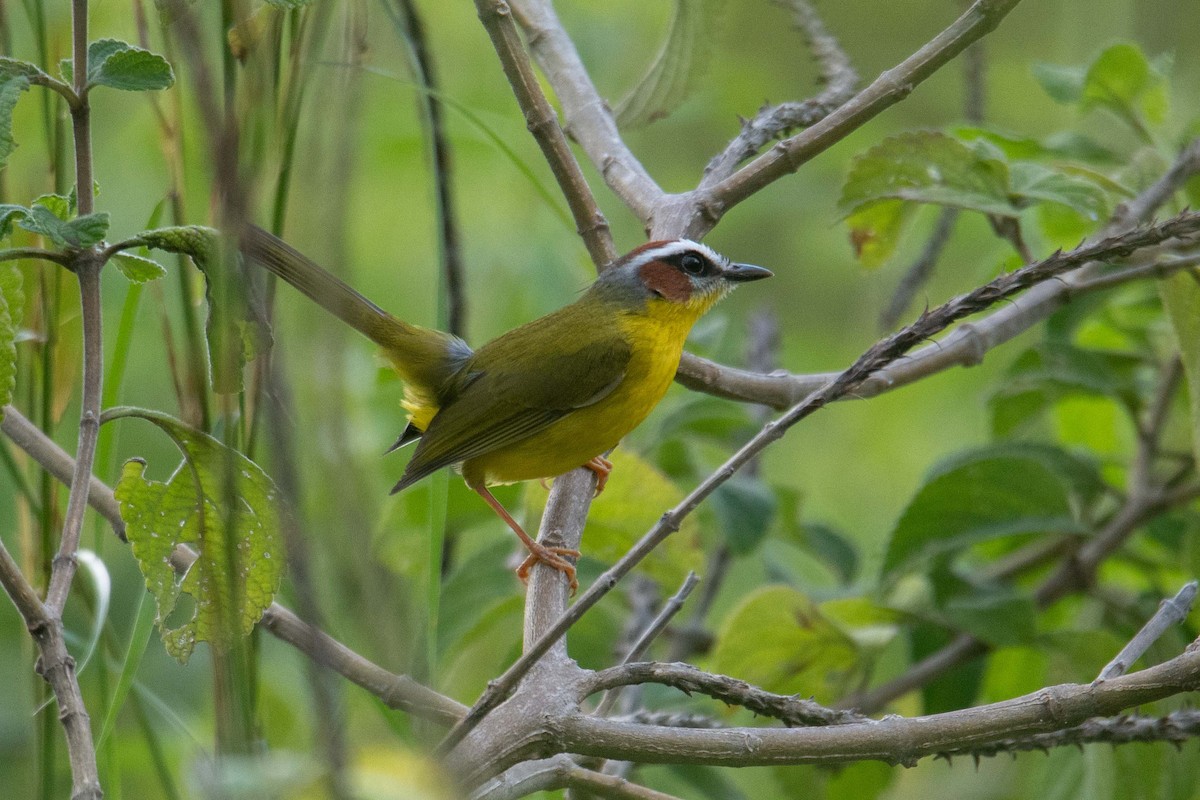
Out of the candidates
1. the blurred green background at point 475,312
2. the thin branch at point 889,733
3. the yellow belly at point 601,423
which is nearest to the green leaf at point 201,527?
the blurred green background at point 475,312

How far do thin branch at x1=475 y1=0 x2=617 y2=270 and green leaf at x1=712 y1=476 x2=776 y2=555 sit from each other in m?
0.69

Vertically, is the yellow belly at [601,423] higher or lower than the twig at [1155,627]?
higher

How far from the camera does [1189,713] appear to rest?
1.49m

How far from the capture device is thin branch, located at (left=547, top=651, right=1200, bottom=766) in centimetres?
130

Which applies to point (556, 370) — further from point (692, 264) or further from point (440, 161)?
point (440, 161)

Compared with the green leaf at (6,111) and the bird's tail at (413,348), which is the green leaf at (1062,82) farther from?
the green leaf at (6,111)

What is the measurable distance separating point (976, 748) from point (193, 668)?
12.0 ft

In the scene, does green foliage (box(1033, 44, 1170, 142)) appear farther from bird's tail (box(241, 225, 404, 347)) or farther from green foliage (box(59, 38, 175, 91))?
green foliage (box(59, 38, 175, 91))

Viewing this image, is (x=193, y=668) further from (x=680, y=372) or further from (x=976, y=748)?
(x=976, y=748)

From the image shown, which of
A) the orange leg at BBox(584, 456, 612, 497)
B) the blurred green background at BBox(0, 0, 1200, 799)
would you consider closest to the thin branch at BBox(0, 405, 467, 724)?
the blurred green background at BBox(0, 0, 1200, 799)

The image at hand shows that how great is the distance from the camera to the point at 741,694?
4.74 ft

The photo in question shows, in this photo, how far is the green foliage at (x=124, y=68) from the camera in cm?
146

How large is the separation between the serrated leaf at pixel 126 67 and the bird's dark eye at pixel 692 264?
5.94ft

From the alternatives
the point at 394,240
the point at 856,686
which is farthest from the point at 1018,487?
the point at 394,240
